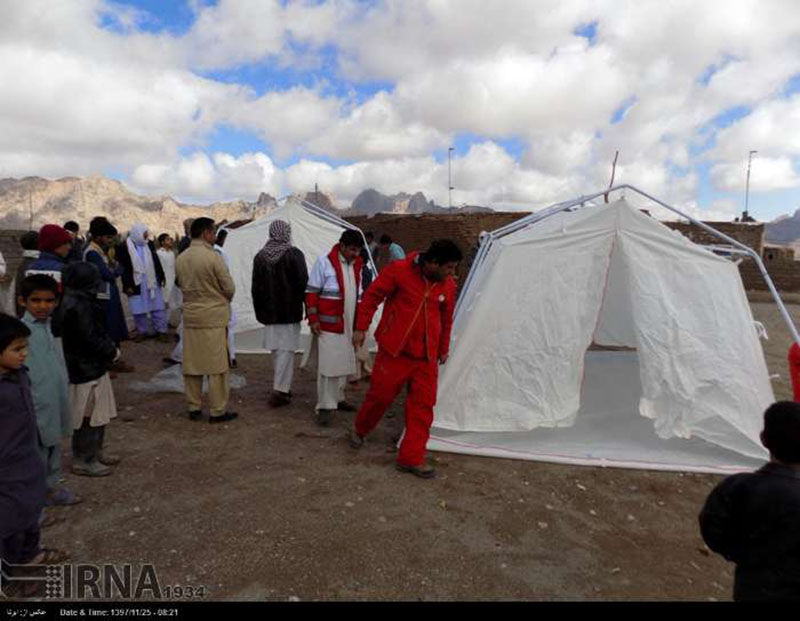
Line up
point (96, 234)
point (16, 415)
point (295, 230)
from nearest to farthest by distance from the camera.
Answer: point (16, 415)
point (96, 234)
point (295, 230)

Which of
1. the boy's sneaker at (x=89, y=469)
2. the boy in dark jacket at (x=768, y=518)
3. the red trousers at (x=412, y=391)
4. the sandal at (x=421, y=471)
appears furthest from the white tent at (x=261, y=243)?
the boy in dark jacket at (x=768, y=518)

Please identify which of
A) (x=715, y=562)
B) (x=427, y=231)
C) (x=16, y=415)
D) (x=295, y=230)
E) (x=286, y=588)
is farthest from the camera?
(x=427, y=231)

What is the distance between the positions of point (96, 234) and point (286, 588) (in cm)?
430

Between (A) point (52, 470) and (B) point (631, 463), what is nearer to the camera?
(A) point (52, 470)

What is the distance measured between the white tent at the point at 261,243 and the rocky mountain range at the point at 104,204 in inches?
2215

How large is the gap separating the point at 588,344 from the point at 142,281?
580cm

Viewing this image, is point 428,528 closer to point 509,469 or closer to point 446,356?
point 509,469

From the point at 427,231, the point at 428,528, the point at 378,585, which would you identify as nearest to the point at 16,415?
the point at 378,585

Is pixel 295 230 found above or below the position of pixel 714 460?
above

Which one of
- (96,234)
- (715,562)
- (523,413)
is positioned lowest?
(715,562)

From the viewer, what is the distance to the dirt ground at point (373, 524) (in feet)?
8.48

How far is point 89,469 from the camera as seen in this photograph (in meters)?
3.50

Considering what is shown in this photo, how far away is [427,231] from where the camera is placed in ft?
47.2

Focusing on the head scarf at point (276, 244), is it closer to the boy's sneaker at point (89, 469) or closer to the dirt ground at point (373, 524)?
the dirt ground at point (373, 524)
